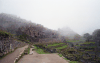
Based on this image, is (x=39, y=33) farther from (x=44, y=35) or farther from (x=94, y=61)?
(x=94, y=61)

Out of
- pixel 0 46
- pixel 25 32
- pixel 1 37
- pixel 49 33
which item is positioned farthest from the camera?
pixel 49 33

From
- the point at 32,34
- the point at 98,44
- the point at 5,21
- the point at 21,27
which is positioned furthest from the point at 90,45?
the point at 5,21

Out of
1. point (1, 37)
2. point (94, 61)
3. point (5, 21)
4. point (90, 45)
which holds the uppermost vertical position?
point (5, 21)

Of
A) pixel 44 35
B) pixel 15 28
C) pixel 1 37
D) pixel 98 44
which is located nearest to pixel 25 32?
pixel 15 28

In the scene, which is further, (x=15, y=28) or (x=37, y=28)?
(x=37, y=28)

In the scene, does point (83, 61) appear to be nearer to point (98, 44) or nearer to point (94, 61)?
point (94, 61)

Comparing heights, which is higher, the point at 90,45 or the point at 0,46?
the point at 0,46

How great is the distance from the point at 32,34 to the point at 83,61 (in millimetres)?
41436

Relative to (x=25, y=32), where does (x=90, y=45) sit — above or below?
below

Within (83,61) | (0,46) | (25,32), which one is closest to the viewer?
(0,46)

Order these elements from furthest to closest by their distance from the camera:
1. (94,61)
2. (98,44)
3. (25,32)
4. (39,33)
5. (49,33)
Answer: (49,33) < (39,33) < (25,32) < (98,44) < (94,61)

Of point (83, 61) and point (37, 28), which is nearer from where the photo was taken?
point (83, 61)

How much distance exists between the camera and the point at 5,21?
150ft

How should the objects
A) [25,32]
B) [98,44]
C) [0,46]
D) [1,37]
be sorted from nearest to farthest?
[0,46]
[1,37]
[98,44]
[25,32]
